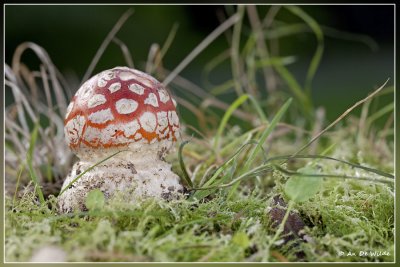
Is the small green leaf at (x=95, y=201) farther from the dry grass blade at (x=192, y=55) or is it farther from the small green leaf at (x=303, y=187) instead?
the dry grass blade at (x=192, y=55)

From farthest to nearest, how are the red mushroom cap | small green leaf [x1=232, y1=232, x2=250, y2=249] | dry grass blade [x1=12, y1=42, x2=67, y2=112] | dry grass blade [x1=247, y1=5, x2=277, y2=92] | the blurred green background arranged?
the blurred green background → dry grass blade [x1=247, y1=5, x2=277, y2=92] → dry grass blade [x1=12, y1=42, x2=67, y2=112] → the red mushroom cap → small green leaf [x1=232, y1=232, x2=250, y2=249]

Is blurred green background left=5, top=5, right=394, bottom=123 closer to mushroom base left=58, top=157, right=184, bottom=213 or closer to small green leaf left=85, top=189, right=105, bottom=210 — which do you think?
mushroom base left=58, top=157, right=184, bottom=213

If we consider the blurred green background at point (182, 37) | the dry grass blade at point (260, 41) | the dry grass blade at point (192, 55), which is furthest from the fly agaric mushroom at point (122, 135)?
the blurred green background at point (182, 37)

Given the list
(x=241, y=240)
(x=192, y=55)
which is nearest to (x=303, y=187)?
(x=241, y=240)

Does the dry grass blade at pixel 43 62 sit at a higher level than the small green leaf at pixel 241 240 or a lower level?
higher

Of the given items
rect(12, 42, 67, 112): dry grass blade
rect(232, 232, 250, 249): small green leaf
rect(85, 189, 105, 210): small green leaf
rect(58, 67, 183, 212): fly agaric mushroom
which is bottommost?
rect(232, 232, 250, 249): small green leaf

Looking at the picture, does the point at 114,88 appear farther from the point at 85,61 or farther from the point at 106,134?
the point at 85,61

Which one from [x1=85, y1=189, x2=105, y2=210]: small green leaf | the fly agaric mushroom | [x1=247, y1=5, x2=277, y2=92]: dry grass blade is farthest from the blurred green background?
[x1=85, y1=189, x2=105, y2=210]: small green leaf
